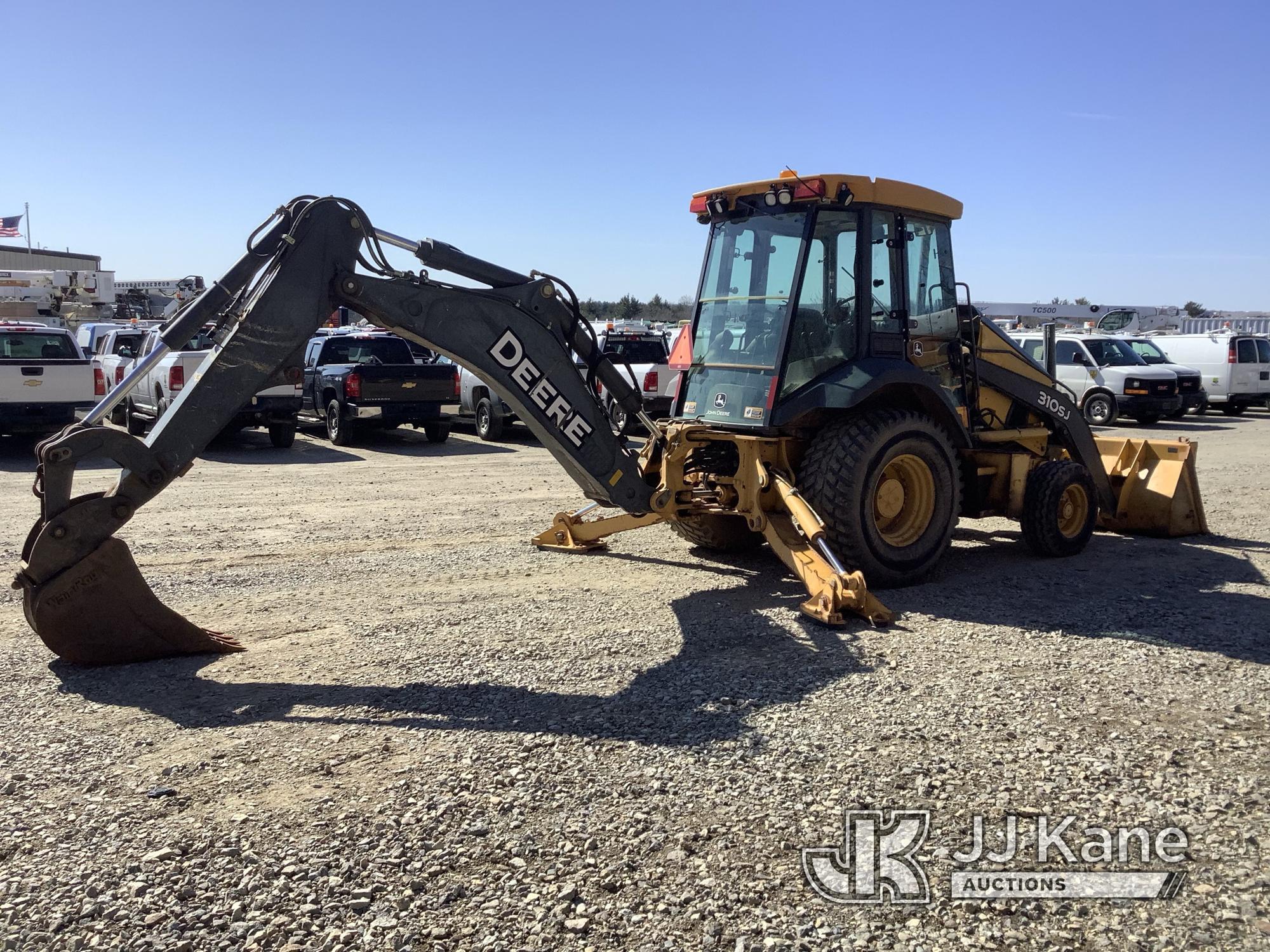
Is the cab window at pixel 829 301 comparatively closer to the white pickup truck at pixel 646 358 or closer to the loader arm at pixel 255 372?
the loader arm at pixel 255 372

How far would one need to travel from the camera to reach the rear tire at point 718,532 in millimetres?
8750

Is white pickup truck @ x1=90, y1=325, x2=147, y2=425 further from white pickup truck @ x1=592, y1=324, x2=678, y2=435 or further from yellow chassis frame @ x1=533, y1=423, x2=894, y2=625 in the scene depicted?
yellow chassis frame @ x1=533, y1=423, x2=894, y2=625

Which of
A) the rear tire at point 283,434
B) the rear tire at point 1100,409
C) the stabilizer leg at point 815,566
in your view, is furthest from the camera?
the rear tire at point 1100,409

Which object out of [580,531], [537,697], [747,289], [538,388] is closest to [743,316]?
[747,289]

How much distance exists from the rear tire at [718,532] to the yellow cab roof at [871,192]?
2.52 metres

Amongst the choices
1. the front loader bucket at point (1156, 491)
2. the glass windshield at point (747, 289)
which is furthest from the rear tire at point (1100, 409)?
the glass windshield at point (747, 289)

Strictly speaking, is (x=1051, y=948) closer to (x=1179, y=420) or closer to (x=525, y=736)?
(x=525, y=736)

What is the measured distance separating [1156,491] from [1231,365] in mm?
18407

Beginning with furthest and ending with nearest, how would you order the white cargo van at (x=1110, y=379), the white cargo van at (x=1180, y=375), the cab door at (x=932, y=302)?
the white cargo van at (x=1180, y=375)
the white cargo van at (x=1110, y=379)
the cab door at (x=932, y=302)

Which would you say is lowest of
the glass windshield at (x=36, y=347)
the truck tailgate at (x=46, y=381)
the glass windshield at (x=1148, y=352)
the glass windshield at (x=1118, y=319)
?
the truck tailgate at (x=46, y=381)

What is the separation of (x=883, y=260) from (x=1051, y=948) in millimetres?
5525

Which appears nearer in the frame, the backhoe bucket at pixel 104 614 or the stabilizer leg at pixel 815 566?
the backhoe bucket at pixel 104 614

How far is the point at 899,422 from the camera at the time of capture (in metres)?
7.67

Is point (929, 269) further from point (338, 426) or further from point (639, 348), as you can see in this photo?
point (338, 426)
